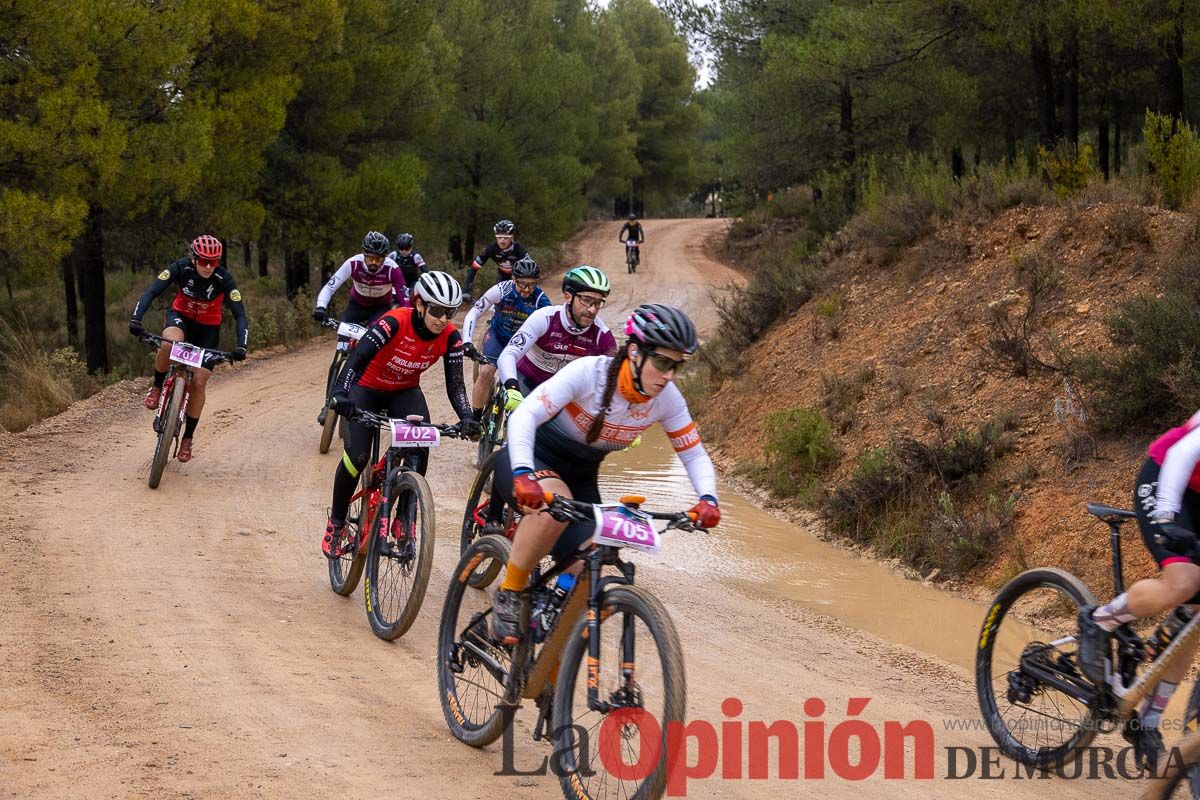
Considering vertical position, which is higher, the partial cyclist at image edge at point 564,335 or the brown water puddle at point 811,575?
the partial cyclist at image edge at point 564,335

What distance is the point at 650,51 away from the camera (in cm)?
6994

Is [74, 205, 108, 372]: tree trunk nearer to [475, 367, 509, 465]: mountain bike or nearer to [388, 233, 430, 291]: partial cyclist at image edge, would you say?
[388, 233, 430, 291]: partial cyclist at image edge

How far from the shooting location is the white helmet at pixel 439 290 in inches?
310

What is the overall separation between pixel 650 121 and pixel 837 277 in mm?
51742

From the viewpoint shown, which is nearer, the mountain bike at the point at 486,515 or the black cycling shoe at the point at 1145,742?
the black cycling shoe at the point at 1145,742

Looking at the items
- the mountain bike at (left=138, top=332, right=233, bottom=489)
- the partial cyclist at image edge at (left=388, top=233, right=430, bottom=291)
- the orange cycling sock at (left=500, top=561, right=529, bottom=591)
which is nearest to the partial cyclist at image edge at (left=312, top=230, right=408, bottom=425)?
the partial cyclist at image edge at (left=388, top=233, right=430, bottom=291)

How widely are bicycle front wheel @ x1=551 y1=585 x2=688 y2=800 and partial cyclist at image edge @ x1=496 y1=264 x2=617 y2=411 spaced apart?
426 cm

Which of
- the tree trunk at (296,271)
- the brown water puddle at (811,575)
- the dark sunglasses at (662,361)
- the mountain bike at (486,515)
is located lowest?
the brown water puddle at (811,575)

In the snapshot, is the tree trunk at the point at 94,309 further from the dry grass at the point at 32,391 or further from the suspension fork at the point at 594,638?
the suspension fork at the point at 594,638

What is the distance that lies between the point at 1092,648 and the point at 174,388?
9096 millimetres

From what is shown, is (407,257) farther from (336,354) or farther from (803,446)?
(803,446)

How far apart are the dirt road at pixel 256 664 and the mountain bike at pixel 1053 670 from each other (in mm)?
234

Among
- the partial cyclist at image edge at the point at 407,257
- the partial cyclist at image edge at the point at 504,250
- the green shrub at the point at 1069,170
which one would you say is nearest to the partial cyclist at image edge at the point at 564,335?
the partial cyclist at image edge at the point at 504,250

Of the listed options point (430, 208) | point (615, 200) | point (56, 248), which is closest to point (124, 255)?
A: point (56, 248)
